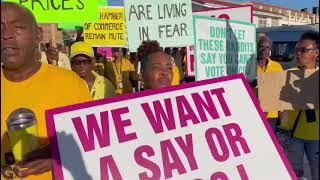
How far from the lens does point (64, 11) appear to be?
4242mm

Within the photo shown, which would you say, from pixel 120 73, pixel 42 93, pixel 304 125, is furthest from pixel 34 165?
pixel 120 73

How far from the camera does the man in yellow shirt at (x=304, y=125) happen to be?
407 centimetres

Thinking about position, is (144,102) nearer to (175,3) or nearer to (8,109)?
(8,109)

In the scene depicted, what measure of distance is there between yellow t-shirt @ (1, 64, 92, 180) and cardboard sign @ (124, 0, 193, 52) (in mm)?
2798

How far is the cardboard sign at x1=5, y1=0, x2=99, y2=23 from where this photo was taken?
13.8 ft

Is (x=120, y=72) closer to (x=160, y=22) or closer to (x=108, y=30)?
(x=108, y=30)

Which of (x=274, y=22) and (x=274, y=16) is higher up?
(x=274, y=16)

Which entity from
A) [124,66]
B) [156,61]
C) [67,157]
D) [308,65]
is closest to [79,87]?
[67,157]

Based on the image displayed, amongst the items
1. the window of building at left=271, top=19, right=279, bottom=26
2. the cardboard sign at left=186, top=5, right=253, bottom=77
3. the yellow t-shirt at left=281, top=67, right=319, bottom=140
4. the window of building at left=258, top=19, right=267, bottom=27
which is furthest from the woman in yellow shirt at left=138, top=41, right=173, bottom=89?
the window of building at left=271, top=19, right=279, bottom=26

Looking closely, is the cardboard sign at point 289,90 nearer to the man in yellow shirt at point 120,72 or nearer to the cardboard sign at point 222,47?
the cardboard sign at point 222,47

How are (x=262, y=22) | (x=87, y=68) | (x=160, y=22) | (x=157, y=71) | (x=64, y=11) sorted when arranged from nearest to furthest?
(x=157, y=71)
(x=87, y=68)
(x=64, y=11)
(x=160, y=22)
(x=262, y=22)

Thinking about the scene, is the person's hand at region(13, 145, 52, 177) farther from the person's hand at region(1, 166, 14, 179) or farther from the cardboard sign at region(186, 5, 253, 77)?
the cardboard sign at region(186, 5, 253, 77)

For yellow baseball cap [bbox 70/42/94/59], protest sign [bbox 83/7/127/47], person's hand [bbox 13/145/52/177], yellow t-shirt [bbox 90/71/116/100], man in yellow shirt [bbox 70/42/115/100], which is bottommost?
person's hand [bbox 13/145/52/177]

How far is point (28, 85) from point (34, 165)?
39cm
